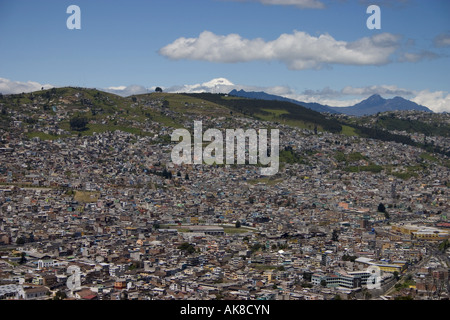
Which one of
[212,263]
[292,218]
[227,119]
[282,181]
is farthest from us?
[227,119]

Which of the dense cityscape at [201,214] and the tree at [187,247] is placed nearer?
the dense cityscape at [201,214]

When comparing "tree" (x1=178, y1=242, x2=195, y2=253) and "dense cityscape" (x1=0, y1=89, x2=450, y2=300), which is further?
"tree" (x1=178, y1=242, x2=195, y2=253)

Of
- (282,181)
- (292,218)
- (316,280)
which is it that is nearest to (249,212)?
(292,218)

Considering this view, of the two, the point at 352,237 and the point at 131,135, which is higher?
the point at 131,135

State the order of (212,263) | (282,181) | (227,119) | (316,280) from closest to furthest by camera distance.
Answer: (316,280) → (212,263) → (282,181) → (227,119)

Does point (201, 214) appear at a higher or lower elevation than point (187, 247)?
higher

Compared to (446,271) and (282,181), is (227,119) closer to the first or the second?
(282,181)

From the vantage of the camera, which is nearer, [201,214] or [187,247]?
[187,247]

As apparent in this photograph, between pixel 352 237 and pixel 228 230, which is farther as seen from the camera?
pixel 228 230
